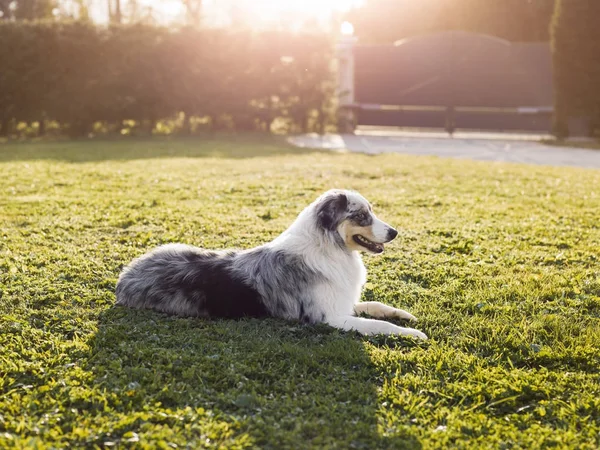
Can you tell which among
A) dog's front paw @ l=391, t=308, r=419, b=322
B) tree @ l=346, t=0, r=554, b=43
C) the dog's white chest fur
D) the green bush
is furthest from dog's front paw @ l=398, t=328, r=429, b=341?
tree @ l=346, t=0, r=554, b=43

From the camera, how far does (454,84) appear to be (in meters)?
22.4

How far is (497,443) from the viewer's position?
10.8 ft

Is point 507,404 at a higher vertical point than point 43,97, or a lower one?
lower

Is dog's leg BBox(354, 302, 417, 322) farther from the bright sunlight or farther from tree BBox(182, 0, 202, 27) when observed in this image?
the bright sunlight

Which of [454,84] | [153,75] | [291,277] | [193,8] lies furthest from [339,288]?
[193,8]

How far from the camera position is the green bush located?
58.9 ft

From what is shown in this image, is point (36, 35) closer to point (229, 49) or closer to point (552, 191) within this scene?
point (229, 49)

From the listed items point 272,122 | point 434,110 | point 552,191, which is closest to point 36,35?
point 272,122

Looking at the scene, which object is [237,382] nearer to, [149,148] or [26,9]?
[149,148]

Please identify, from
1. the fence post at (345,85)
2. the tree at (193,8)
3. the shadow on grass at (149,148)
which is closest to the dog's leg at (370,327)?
the shadow on grass at (149,148)

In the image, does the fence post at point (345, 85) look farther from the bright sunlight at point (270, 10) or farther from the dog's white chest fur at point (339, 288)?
the bright sunlight at point (270, 10)

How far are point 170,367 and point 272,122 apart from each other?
58.7 feet

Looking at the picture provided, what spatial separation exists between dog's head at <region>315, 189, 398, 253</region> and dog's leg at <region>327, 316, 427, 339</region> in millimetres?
594

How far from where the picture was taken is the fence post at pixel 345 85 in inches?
866
